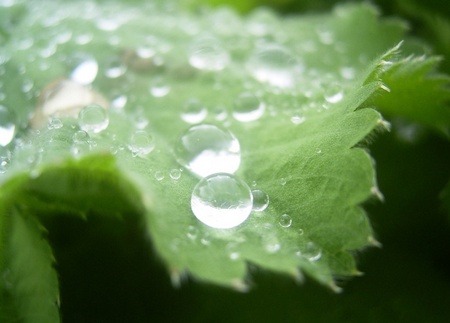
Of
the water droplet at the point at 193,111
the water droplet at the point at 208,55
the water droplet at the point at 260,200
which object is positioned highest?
the water droplet at the point at 260,200

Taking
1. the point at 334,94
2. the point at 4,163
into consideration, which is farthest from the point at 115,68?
the point at 334,94

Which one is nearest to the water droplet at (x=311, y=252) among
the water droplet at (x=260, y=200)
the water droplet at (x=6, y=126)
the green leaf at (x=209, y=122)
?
the green leaf at (x=209, y=122)

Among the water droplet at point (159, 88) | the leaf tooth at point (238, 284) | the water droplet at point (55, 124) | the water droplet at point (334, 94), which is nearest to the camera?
the leaf tooth at point (238, 284)

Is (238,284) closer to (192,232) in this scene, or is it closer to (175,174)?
(192,232)

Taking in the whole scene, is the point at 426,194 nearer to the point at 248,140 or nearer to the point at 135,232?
the point at 248,140

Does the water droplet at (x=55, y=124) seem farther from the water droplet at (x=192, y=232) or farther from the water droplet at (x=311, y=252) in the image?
the water droplet at (x=311, y=252)
